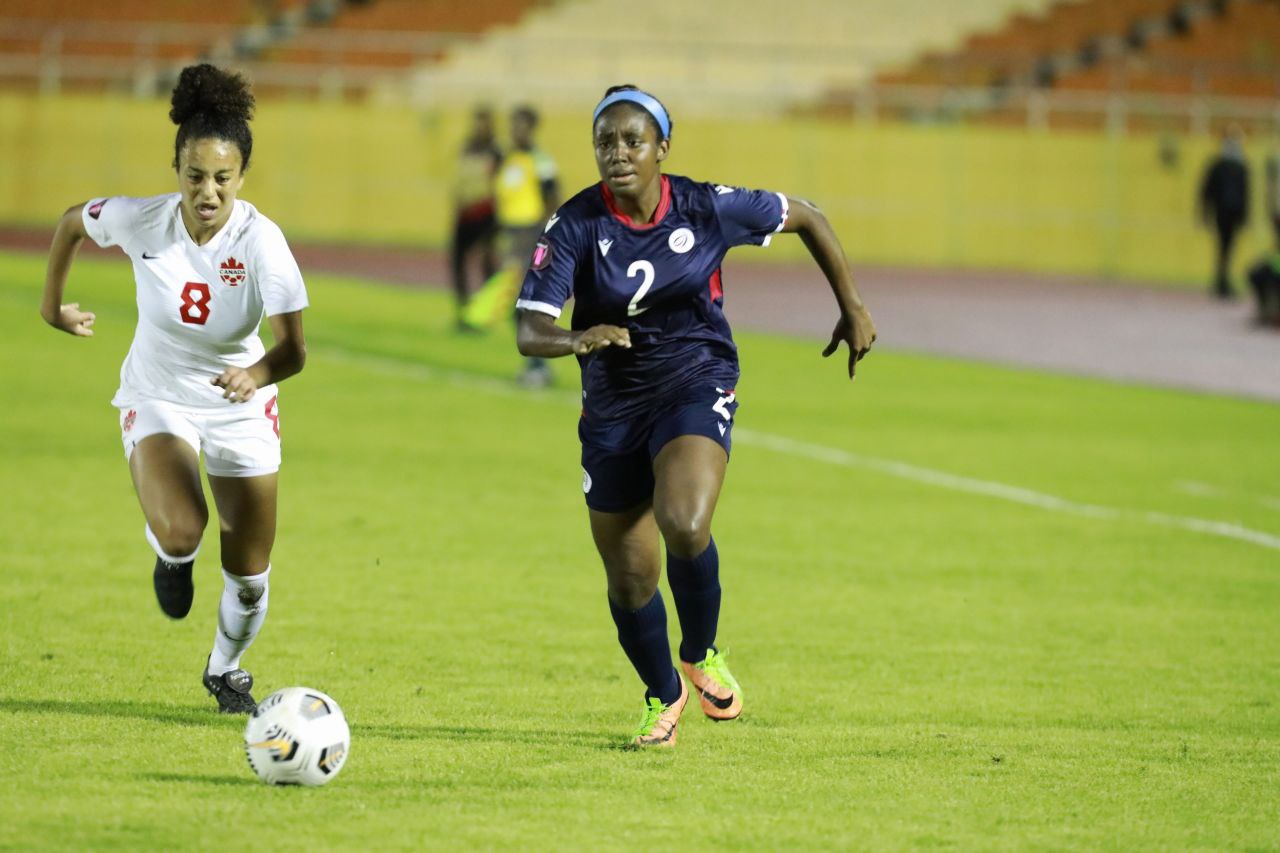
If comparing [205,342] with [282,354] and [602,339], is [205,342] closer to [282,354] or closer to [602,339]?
[282,354]

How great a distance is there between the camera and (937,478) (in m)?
13.6

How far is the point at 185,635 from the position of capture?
8219 millimetres

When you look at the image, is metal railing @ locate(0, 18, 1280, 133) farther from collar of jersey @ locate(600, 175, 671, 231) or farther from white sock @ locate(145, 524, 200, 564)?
white sock @ locate(145, 524, 200, 564)

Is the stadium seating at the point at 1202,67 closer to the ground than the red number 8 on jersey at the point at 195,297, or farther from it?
closer to the ground

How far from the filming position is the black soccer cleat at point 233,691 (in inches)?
267

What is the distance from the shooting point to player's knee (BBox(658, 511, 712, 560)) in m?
6.32

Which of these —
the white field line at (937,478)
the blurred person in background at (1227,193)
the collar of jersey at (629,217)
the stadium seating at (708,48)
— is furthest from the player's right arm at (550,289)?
the stadium seating at (708,48)

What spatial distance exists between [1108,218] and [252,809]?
33945 mm

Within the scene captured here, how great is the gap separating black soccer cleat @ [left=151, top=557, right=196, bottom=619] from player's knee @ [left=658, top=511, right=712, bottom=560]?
1582mm

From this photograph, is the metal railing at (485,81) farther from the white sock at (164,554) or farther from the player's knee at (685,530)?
the player's knee at (685,530)

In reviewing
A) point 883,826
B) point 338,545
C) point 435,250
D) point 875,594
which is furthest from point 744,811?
point 435,250

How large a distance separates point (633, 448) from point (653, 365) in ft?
0.95

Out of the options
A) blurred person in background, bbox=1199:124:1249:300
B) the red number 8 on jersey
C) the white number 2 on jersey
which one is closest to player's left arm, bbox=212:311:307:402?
the red number 8 on jersey

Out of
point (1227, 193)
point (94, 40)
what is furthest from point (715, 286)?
point (94, 40)
